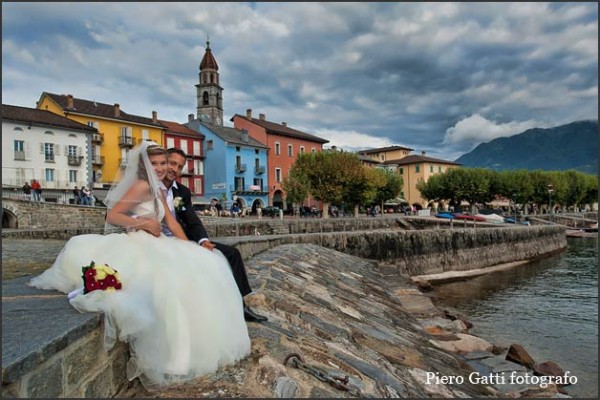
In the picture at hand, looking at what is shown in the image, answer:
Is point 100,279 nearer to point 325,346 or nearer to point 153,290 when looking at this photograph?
point 153,290

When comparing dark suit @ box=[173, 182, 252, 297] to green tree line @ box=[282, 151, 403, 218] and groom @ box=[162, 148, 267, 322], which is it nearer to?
groom @ box=[162, 148, 267, 322]

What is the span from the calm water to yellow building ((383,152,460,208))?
184ft


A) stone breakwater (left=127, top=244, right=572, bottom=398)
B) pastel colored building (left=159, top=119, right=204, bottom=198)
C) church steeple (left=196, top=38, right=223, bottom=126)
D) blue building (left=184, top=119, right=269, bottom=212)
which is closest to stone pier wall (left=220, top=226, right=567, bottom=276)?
stone breakwater (left=127, top=244, right=572, bottom=398)

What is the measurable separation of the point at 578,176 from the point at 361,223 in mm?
63556

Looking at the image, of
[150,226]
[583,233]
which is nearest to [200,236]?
[150,226]

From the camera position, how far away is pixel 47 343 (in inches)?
85.5

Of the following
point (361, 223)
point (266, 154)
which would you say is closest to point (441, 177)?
point (266, 154)

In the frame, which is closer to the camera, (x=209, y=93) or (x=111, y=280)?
(x=111, y=280)

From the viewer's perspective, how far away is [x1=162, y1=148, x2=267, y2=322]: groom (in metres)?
4.36

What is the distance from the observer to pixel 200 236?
15.3 ft

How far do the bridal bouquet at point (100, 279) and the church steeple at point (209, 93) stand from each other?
58861 mm

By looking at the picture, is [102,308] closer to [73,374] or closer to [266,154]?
[73,374]

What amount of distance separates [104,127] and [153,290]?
47.1 meters

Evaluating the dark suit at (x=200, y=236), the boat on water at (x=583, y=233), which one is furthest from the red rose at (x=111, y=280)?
the boat on water at (x=583, y=233)
